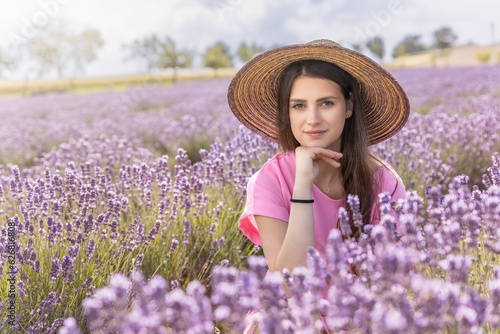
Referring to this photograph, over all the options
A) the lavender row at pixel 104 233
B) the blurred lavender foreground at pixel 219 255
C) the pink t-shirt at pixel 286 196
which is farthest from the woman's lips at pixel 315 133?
the lavender row at pixel 104 233

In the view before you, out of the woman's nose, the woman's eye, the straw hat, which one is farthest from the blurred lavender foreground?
the woman's eye

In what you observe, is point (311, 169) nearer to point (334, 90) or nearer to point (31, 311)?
point (334, 90)

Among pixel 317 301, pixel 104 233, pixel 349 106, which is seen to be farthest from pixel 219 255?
pixel 317 301

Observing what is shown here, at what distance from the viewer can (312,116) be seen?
6.82ft

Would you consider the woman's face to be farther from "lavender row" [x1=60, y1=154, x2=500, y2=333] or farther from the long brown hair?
"lavender row" [x1=60, y1=154, x2=500, y2=333]

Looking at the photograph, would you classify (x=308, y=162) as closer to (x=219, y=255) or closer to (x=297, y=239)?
(x=297, y=239)

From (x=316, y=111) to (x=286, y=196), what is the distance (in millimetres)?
438

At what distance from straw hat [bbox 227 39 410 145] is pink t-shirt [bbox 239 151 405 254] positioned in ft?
0.97

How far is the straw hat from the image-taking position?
2141 mm

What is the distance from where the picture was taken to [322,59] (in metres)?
A: 2.20

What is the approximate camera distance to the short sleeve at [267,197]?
2.12 metres

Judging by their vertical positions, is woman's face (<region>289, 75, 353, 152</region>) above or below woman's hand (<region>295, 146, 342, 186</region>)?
above

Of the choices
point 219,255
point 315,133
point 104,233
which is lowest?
point 219,255

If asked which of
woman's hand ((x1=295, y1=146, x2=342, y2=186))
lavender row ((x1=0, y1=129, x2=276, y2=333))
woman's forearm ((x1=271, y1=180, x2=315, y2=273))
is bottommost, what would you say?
lavender row ((x1=0, y1=129, x2=276, y2=333))
